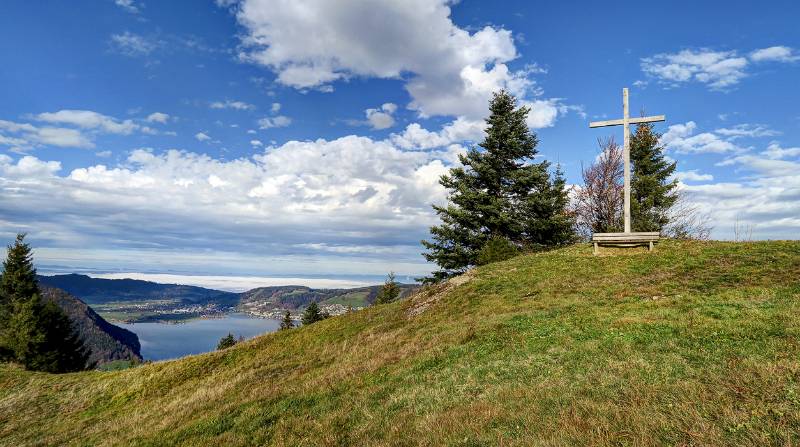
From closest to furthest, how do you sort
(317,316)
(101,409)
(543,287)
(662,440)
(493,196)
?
(662,440) < (101,409) < (543,287) < (493,196) < (317,316)

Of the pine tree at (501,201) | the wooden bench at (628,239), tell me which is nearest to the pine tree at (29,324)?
the pine tree at (501,201)

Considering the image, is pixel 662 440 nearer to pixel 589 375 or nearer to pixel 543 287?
pixel 589 375

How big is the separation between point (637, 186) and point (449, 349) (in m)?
38.8

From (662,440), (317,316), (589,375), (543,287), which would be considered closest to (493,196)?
(543,287)

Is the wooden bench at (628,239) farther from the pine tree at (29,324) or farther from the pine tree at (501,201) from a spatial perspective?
the pine tree at (29,324)

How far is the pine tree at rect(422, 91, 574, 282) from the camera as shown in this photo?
115 ft

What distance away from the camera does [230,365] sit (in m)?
17.6

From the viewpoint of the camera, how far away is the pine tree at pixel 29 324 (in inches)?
1523

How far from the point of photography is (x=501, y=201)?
35.2m

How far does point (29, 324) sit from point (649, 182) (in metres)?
63.9

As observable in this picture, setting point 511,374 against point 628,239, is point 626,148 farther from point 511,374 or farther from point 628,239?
point 511,374

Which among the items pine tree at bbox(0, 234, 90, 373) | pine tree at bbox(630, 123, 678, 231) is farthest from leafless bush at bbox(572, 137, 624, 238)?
pine tree at bbox(0, 234, 90, 373)

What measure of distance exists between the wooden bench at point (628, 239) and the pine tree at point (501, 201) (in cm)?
1434

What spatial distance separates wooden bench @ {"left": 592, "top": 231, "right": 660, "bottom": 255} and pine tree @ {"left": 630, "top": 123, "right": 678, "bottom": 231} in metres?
22.1
